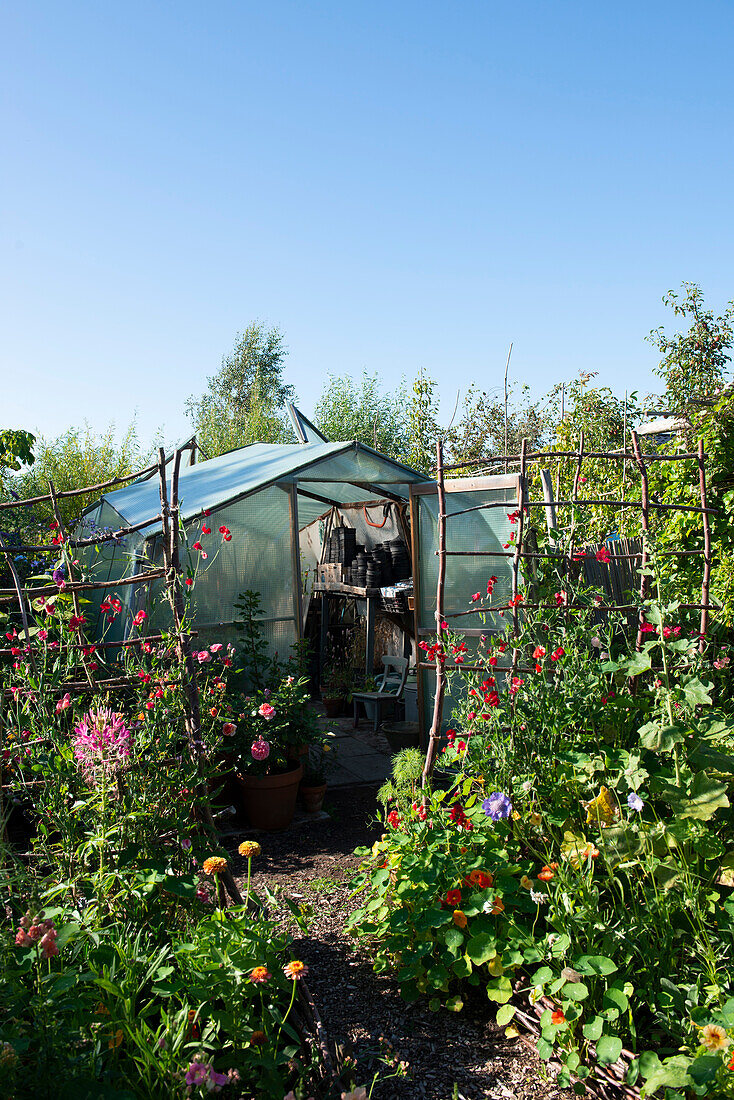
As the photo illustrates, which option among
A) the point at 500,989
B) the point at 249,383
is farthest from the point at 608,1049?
the point at 249,383

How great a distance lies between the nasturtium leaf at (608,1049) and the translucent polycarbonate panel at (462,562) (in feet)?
9.64

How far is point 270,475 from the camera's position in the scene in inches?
201

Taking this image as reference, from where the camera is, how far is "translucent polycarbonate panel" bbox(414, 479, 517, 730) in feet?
15.8

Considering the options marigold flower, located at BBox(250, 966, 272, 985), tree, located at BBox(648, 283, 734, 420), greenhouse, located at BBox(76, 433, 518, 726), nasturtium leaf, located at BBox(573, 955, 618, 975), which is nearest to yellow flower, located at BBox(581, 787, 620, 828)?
nasturtium leaf, located at BBox(573, 955, 618, 975)

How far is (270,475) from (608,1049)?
4044mm

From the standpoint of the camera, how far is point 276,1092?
63.0 inches

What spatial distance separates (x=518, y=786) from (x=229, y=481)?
358 cm

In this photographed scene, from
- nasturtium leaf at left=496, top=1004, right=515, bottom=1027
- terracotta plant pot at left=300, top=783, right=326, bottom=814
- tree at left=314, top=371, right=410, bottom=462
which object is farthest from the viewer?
tree at left=314, top=371, right=410, bottom=462

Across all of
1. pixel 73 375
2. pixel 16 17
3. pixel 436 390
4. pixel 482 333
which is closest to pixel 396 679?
pixel 482 333

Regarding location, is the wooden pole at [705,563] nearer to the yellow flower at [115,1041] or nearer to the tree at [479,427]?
the yellow flower at [115,1041]

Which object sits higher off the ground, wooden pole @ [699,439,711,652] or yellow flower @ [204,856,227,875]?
wooden pole @ [699,439,711,652]

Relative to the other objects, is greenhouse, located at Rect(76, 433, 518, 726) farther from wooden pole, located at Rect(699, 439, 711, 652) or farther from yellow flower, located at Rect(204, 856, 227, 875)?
yellow flower, located at Rect(204, 856, 227, 875)

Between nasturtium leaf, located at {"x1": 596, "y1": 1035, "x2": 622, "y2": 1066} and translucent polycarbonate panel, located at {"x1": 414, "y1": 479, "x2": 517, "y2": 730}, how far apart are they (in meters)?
2.94

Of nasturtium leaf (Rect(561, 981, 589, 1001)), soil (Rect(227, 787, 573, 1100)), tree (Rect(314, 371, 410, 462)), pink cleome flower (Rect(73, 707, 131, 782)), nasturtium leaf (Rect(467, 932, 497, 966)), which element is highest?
tree (Rect(314, 371, 410, 462))
